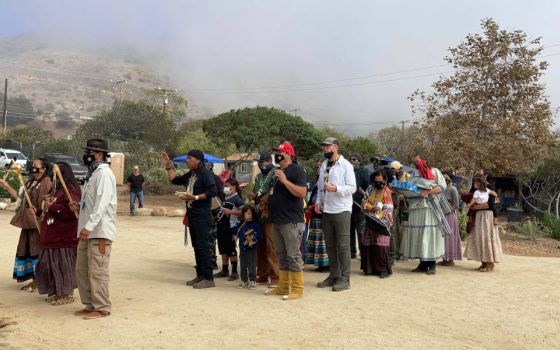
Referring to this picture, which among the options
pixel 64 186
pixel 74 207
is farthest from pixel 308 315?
pixel 64 186

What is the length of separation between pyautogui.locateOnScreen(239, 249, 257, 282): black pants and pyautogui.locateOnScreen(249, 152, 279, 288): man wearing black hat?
25 cm

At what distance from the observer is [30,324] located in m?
5.36

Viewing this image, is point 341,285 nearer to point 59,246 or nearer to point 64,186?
point 59,246

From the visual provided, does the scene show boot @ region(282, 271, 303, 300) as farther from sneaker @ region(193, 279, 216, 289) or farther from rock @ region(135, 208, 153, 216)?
rock @ region(135, 208, 153, 216)

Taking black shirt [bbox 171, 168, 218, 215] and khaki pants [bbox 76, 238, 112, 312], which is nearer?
khaki pants [bbox 76, 238, 112, 312]

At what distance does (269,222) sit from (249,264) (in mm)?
838

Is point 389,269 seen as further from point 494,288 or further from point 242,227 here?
point 242,227

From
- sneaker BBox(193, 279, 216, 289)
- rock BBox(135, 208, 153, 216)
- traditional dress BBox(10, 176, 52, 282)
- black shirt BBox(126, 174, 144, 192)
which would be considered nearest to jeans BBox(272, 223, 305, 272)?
sneaker BBox(193, 279, 216, 289)

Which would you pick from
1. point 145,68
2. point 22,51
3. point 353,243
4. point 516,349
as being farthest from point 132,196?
point 22,51

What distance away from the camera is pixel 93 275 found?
5594mm

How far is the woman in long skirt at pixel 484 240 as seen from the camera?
8.66 m

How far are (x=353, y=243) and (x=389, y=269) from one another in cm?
138

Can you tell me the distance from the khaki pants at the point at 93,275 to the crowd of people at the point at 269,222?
0.01 m

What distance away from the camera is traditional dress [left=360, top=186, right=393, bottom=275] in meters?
7.98
